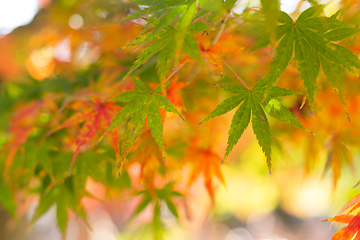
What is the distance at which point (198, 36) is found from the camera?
2.06 feet

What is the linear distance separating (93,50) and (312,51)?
1024mm

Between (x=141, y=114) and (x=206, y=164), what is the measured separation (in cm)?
39

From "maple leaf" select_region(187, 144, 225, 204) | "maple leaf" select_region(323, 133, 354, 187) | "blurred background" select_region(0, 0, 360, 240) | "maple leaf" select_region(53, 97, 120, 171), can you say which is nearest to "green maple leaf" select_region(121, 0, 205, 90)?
"blurred background" select_region(0, 0, 360, 240)

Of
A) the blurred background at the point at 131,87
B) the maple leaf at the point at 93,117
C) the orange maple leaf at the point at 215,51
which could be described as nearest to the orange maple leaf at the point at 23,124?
the blurred background at the point at 131,87

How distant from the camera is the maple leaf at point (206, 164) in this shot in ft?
2.28

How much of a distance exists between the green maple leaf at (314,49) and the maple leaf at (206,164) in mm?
432

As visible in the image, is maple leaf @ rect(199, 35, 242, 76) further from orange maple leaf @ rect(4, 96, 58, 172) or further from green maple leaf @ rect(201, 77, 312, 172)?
orange maple leaf @ rect(4, 96, 58, 172)

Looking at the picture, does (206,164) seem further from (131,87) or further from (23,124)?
(23,124)

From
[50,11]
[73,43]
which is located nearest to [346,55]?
[73,43]

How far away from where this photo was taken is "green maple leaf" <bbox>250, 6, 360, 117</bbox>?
1.12ft

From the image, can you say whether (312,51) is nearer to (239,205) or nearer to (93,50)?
(93,50)

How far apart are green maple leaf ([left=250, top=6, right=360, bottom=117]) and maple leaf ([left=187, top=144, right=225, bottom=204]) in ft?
1.42

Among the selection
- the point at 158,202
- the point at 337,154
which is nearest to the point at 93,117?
the point at 158,202

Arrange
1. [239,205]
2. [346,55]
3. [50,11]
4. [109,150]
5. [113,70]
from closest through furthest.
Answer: [346,55], [109,150], [113,70], [50,11], [239,205]
